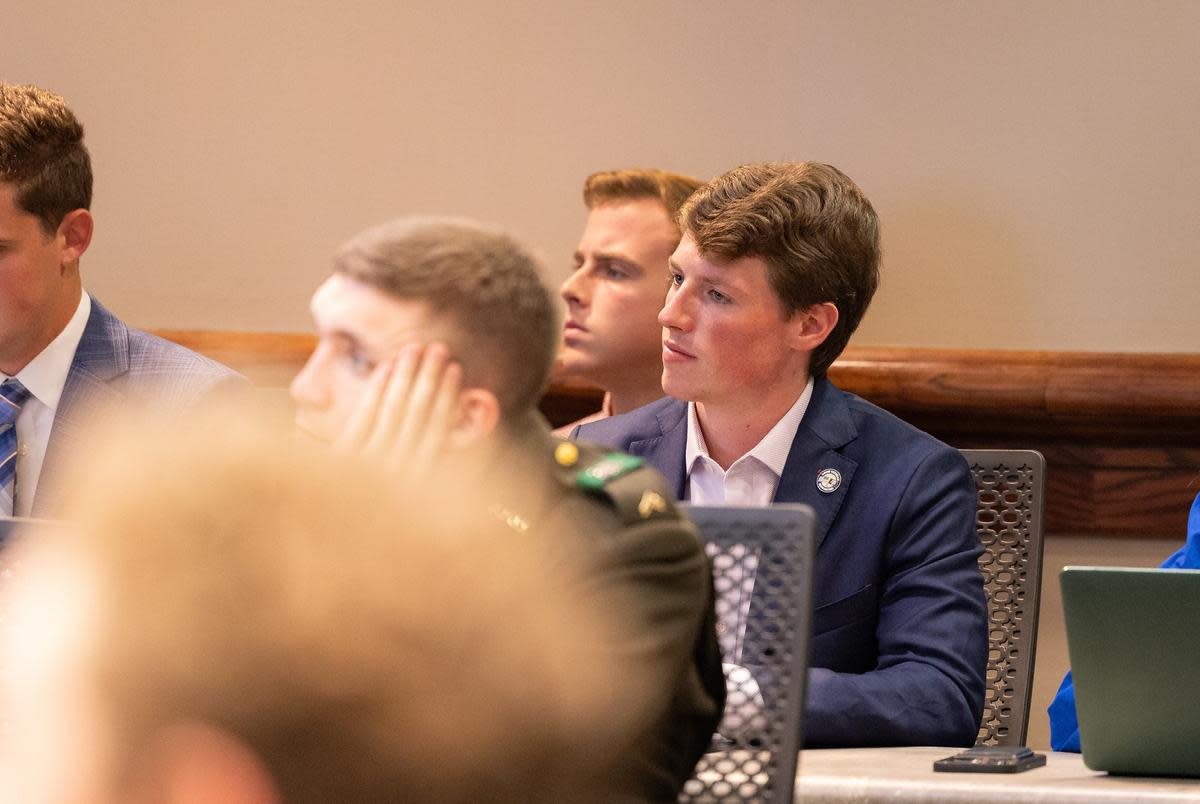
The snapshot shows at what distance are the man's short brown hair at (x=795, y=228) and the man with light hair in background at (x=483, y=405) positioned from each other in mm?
1162

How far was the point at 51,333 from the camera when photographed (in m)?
2.15

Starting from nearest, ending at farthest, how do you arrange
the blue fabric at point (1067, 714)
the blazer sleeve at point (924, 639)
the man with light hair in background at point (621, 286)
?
the blazer sleeve at point (924, 639)
the blue fabric at point (1067, 714)
the man with light hair in background at point (621, 286)

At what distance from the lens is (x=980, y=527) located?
1.91 metres

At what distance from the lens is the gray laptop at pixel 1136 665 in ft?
4.13

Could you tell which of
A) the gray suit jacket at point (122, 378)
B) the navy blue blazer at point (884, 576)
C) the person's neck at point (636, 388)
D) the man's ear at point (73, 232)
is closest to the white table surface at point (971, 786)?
the navy blue blazer at point (884, 576)

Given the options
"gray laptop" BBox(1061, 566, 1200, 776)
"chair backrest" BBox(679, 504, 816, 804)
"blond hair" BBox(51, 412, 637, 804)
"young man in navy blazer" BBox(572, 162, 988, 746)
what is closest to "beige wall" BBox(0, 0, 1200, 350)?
"young man in navy blazer" BBox(572, 162, 988, 746)

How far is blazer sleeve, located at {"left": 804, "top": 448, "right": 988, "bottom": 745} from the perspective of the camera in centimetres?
160

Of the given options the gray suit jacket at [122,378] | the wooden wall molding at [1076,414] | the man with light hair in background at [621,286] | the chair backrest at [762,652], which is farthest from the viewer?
the man with light hair in background at [621,286]

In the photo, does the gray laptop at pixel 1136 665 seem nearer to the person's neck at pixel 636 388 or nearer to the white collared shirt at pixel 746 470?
the white collared shirt at pixel 746 470

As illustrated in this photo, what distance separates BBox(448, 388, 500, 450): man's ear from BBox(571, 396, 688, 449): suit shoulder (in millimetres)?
1129

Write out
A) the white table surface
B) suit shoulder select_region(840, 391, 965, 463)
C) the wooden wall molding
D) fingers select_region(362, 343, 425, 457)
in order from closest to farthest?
fingers select_region(362, 343, 425, 457) → the white table surface → suit shoulder select_region(840, 391, 965, 463) → the wooden wall molding

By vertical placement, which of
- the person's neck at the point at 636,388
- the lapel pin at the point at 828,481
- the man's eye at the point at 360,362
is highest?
the man's eye at the point at 360,362

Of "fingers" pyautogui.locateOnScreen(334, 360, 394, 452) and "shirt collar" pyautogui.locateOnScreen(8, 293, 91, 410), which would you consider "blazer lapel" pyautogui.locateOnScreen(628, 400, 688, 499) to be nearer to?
"shirt collar" pyautogui.locateOnScreen(8, 293, 91, 410)

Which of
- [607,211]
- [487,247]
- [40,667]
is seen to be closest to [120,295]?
[607,211]
